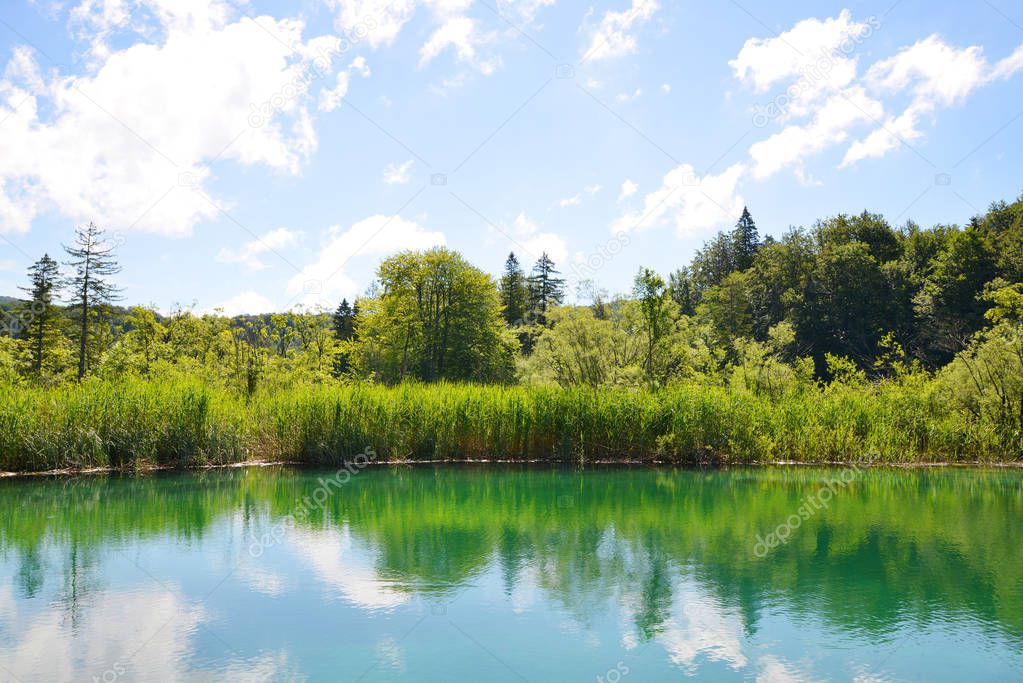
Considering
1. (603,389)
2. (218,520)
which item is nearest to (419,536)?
(218,520)

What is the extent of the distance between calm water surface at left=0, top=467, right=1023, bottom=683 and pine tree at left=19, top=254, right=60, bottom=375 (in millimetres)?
28343

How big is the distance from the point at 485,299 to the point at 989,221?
29.8 m

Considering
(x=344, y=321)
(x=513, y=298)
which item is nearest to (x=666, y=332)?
(x=513, y=298)

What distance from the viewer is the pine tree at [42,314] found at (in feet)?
121

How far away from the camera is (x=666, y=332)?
21.2 m

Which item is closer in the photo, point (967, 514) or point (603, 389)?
point (967, 514)

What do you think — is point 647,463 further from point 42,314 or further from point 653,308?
point 42,314

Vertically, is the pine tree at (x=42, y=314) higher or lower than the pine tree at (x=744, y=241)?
lower

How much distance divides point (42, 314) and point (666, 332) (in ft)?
112

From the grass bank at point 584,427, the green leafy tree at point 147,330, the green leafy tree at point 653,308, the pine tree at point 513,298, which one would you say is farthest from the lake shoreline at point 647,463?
the pine tree at point 513,298

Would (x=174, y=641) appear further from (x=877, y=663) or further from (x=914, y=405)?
(x=914, y=405)

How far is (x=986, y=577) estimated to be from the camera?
7840 mm

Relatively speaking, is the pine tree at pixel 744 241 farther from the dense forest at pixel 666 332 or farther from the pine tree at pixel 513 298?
the pine tree at pixel 513 298

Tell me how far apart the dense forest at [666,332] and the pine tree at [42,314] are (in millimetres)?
107
